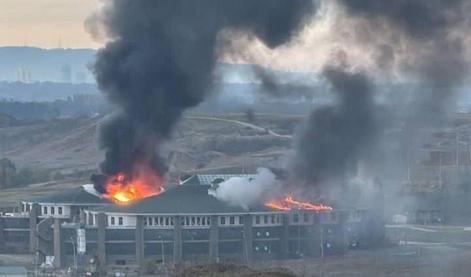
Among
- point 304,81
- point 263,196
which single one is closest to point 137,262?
point 263,196

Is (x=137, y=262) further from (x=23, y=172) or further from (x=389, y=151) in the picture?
(x=23, y=172)

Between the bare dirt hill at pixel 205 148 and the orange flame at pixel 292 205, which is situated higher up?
the bare dirt hill at pixel 205 148

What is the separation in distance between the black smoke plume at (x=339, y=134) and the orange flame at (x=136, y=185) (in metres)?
8.21

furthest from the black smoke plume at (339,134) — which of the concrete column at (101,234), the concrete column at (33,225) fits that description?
the concrete column at (33,225)

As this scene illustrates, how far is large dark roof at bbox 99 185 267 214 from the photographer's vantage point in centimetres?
9394

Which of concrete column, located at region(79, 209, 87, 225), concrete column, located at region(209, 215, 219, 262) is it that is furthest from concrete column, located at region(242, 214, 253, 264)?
concrete column, located at region(79, 209, 87, 225)

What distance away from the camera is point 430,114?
300 feet

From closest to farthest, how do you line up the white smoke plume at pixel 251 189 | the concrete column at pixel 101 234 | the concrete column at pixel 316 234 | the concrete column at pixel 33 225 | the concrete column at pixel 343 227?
the concrete column at pixel 101 234 → the concrete column at pixel 316 234 → the concrete column at pixel 343 227 → the white smoke plume at pixel 251 189 → the concrete column at pixel 33 225

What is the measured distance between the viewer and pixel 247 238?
307 feet

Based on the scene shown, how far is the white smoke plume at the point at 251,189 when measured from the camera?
3771 inches

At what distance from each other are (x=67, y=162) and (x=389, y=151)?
268 ft

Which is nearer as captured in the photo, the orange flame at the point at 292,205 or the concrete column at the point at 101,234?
the concrete column at the point at 101,234

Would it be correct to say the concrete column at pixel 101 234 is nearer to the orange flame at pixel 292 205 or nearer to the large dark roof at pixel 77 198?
the large dark roof at pixel 77 198

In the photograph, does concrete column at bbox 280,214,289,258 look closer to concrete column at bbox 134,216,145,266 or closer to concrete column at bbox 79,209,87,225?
concrete column at bbox 134,216,145,266
